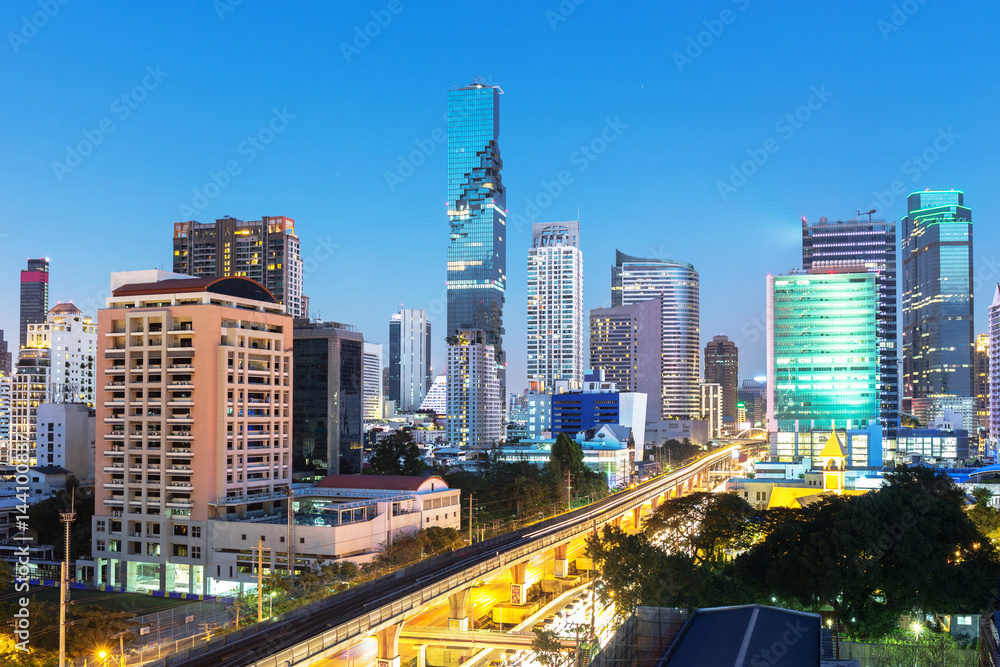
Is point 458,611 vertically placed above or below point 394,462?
below

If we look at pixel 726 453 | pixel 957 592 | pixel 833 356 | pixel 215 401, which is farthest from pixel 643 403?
pixel 957 592

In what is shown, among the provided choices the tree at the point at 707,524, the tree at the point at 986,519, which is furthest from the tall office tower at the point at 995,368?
the tree at the point at 707,524

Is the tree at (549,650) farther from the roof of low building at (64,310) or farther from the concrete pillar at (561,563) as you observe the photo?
the roof of low building at (64,310)

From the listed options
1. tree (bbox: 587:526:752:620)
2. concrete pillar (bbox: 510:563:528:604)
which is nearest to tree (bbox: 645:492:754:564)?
tree (bbox: 587:526:752:620)

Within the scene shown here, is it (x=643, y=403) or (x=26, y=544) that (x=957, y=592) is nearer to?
(x=26, y=544)

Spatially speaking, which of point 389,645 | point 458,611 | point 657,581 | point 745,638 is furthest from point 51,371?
point 745,638

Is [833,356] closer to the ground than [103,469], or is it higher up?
higher up

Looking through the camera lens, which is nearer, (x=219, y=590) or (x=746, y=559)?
(x=746, y=559)

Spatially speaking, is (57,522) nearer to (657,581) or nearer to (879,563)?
(657,581)
